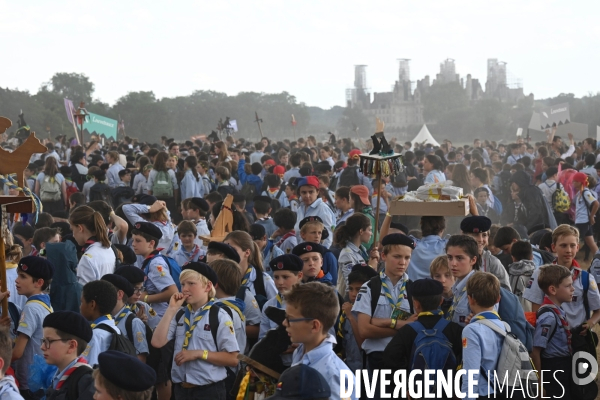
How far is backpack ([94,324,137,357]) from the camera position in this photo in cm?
545

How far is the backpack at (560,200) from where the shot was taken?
14.5m

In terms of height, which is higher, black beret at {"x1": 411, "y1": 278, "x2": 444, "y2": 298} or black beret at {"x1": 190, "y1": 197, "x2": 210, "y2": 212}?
black beret at {"x1": 190, "y1": 197, "x2": 210, "y2": 212}

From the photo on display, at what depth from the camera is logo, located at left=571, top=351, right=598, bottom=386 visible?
6496 millimetres

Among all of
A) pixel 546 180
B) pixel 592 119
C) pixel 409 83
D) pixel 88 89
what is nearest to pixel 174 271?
pixel 546 180

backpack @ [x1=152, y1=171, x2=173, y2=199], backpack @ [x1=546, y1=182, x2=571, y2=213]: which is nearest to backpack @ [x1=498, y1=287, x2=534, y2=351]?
backpack @ [x1=546, y1=182, x2=571, y2=213]

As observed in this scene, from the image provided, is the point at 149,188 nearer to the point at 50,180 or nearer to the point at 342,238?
the point at 50,180

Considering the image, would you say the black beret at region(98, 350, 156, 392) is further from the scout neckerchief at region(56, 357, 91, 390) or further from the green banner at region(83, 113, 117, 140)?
the green banner at region(83, 113, 117, 140)

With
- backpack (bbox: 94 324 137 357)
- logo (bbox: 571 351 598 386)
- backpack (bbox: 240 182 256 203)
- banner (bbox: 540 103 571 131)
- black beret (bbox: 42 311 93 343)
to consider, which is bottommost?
logo (bbox: 571 351 598 386)

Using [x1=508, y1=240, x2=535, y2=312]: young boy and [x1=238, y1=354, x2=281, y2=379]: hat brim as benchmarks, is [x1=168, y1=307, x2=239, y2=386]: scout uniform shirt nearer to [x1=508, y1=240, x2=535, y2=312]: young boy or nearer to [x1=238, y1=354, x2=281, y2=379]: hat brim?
[x1=238, y1=354, x2=281, y2=379]: hat brim

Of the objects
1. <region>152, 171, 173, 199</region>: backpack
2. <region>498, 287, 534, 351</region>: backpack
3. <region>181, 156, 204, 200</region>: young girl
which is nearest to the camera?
<region>498, 287, 534, 351</region>: backpack

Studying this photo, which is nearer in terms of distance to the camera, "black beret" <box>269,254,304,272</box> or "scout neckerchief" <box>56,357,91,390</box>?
"scout neckerchief" <box>56,357,91,390</box>

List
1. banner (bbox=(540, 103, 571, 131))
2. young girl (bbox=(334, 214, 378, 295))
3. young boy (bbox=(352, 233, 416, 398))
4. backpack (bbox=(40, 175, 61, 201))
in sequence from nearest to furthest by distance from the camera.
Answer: young boy (bbox=(352, 233, 416, 398)) → young girl (bbox=(334, 214, 378, 295)) → backpack (bbox=(40, 175, 61, 201)) → banner (bbox=(540, 103, 571, 131))

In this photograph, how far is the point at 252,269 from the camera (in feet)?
23.1

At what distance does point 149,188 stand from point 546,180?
7.82 metres
